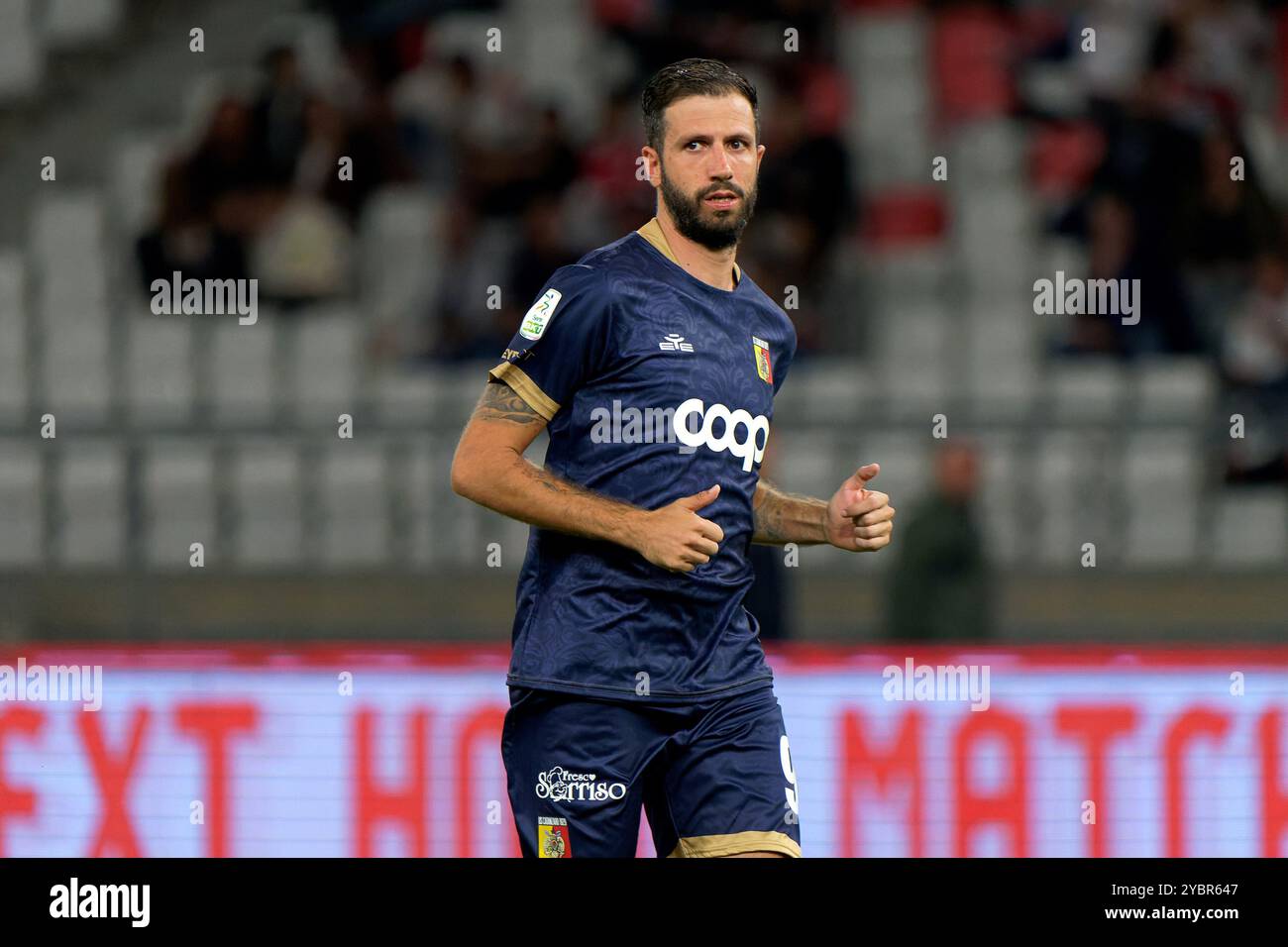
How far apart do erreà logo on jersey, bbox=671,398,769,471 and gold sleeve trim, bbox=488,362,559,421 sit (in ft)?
0.86

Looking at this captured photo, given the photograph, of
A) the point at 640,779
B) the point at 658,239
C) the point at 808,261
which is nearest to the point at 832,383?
the point at 808,261

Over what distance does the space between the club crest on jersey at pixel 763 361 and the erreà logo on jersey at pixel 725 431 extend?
10cm

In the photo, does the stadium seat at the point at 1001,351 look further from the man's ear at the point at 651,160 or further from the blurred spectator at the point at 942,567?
the man's ear at the point at 651,160

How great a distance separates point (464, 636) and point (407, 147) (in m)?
3.16

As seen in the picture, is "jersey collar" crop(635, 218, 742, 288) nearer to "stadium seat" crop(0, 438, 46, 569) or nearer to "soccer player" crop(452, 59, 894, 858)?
"soccer player" crop(452, 59, 894, 858)

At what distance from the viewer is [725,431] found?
162 inches

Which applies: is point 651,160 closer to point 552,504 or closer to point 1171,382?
point 552,504

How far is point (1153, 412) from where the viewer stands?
31.6 ft

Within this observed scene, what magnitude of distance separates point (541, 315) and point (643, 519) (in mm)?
486

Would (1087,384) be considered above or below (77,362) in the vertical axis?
below

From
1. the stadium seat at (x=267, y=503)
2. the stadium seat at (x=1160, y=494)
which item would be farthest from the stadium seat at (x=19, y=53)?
the stadium seat at (x=1160, y=494)
